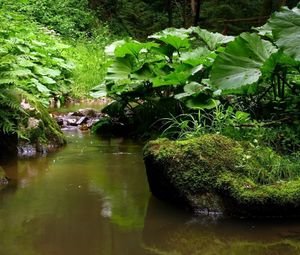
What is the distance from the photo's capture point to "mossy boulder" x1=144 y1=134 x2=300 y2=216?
11.6 feet

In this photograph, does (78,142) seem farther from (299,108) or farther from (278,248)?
(278,248)

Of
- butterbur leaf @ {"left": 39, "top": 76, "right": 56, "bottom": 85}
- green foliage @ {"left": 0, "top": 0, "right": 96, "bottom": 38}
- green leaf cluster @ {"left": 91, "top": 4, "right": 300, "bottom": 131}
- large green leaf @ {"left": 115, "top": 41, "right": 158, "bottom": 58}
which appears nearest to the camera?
green leaf cluster @ {"left": 91, "top": 4, "right": 300, "bottom": 131}

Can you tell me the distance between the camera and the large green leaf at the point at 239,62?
4.27 meters

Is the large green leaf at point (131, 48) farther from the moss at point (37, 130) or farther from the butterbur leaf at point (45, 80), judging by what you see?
the butterbur leaf at point (45, 80)

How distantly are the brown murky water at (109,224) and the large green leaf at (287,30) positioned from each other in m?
1.35

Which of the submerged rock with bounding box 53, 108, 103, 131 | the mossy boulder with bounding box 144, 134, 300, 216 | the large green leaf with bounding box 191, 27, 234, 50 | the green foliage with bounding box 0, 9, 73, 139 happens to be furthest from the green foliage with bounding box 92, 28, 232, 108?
the mossy boulder with bounding box 144, 134, 300, 216

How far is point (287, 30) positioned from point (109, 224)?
83.1 inches

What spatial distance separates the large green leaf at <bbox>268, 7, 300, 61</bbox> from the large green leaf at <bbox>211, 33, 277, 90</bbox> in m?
0.33

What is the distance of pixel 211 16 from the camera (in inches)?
803

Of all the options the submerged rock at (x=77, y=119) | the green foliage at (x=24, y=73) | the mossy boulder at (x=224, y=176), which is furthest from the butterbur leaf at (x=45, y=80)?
the mossy boulder at (x=224, y=176)

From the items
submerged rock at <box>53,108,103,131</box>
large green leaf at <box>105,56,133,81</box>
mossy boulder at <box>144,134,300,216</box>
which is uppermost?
large green leaf at <box>105,56,133,81</box>

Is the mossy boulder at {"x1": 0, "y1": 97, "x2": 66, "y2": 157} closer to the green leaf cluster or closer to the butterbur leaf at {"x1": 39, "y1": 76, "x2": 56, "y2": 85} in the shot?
the green leaf cluster

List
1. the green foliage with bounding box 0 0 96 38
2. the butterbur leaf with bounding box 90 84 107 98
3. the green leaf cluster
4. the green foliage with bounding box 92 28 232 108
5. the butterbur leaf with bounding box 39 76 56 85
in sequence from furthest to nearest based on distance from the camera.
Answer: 1. the green foliage with bounding box 0 0 96 38
2. the butterbur leaf with bounding box 39 76 56 85
3. the butterbur leaf with bounding box 90 84 107 98
4. the green foliage with bounding box 92 28 232 108
5. the green leaf cluster

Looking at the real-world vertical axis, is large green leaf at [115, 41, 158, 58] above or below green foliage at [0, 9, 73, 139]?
above
